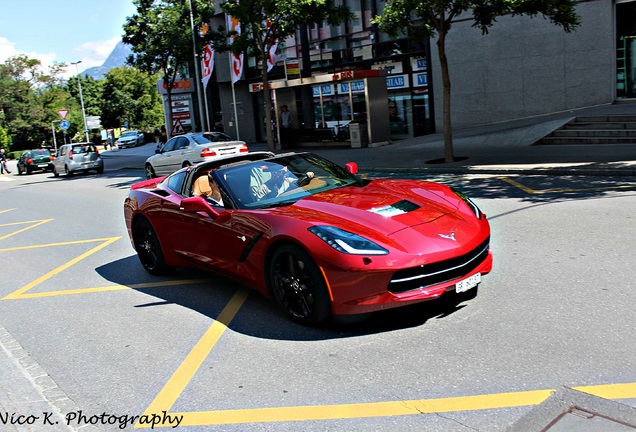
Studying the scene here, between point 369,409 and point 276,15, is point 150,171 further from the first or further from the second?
point 369,409

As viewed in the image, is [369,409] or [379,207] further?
[379,207]

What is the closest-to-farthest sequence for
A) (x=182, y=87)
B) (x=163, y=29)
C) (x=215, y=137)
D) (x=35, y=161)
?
(x=215, y=137) < (x=163, y=29) < (x=35, y=161) < (x=182, y=87)

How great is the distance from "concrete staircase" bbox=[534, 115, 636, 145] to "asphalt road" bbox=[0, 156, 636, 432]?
10.1 metres

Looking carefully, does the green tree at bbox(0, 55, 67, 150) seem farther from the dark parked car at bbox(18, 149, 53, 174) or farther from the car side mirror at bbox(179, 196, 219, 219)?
the car side mirror at bbox(179, 196, 219, 219)

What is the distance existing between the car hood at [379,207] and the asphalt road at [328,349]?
792mm

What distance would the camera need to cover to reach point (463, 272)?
498cm

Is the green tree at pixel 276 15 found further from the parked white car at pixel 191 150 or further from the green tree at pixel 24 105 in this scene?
the green tree at pixel 24 105

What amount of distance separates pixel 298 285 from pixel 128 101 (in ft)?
292

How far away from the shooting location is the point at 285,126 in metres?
28.6

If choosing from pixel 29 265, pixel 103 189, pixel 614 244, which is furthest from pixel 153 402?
pixel 103 189

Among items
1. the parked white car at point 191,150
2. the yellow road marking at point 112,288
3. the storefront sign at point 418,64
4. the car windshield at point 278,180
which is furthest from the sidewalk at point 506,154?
the yellow road marking at point 112,288

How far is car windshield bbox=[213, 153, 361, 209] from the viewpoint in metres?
6.00

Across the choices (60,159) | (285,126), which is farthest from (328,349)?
(60,159)

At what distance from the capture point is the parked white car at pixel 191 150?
20125mm
